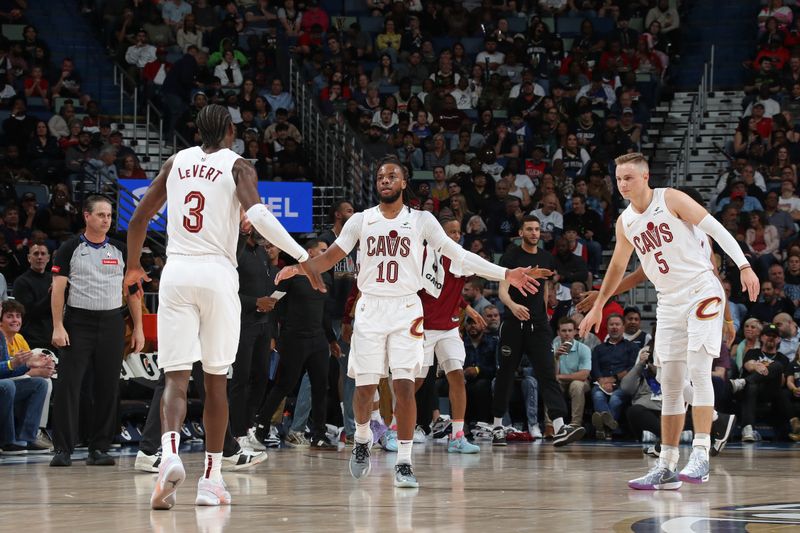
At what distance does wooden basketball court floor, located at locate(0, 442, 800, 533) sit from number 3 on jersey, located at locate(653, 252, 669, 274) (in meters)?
1.50

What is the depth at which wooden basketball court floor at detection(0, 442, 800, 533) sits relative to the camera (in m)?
6.09

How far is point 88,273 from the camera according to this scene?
Result: 982 cm

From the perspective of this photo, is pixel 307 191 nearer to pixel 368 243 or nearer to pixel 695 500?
pixel 368 243

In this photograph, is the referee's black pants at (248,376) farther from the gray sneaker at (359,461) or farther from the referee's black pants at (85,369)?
the gray sneaker at (359,461)

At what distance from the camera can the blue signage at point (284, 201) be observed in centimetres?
1717

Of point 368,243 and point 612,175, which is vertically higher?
point 612,175

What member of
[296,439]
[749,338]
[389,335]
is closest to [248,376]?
[389,335]

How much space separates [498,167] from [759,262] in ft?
16.7

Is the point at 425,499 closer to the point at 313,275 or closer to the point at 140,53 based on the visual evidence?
the point at 313,275

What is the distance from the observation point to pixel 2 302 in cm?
1186

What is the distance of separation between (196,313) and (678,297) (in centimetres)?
345

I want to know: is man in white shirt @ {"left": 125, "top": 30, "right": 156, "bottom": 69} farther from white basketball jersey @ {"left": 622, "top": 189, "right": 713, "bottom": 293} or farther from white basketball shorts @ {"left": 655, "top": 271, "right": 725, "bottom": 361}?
white basketball shorts @ {"left": 655, "top": 271, "right": 725, "bottom": 361}

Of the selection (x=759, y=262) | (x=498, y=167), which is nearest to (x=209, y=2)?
(x=498, y=167)

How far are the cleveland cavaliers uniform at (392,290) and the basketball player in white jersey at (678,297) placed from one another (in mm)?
1207
